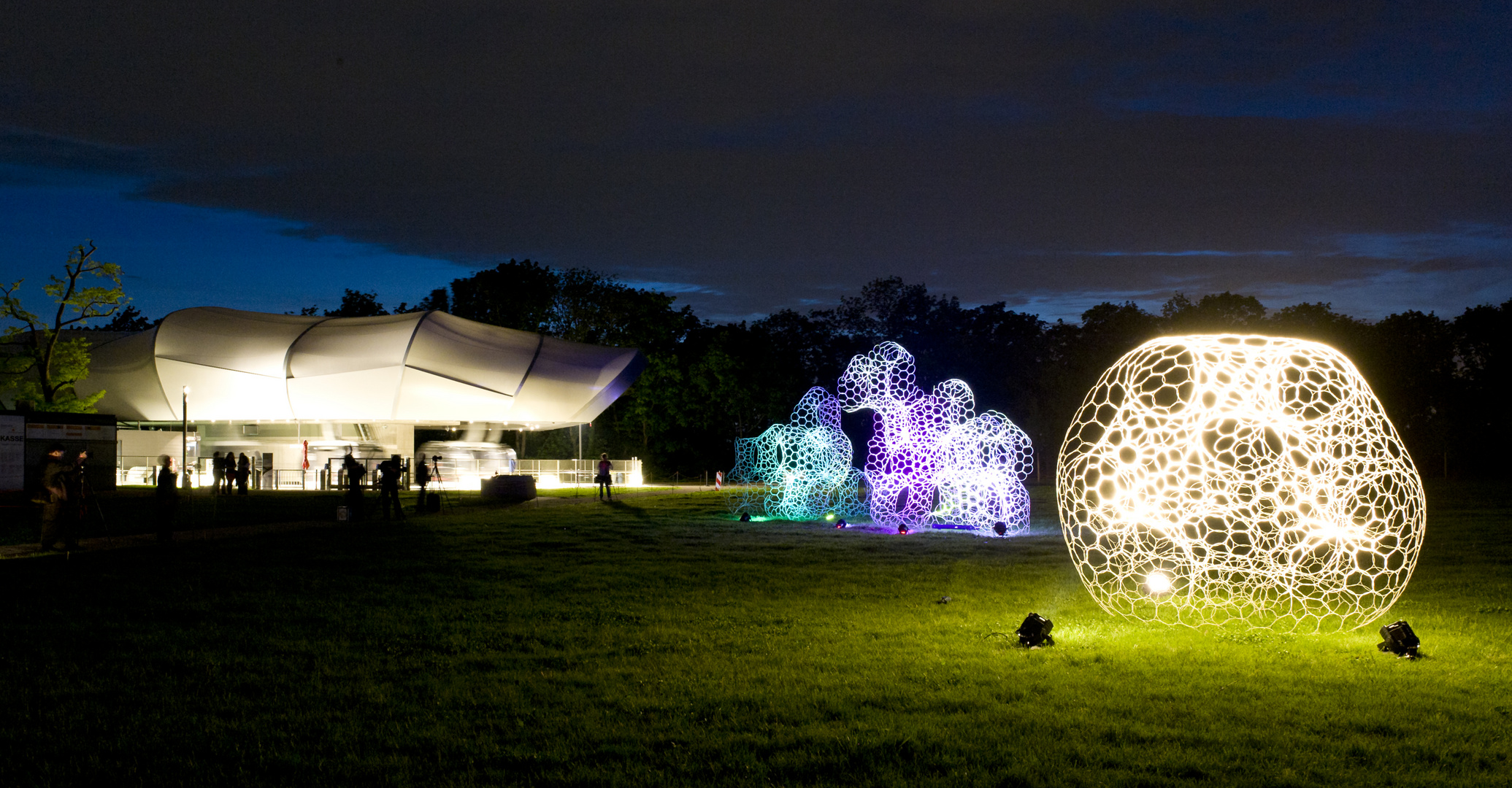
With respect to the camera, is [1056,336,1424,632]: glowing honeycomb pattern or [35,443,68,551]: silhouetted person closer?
[1056,336,1424,632]: glowing honeycomb pattern

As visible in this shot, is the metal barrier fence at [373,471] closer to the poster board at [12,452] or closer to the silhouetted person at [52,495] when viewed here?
the poster board at [12,452]

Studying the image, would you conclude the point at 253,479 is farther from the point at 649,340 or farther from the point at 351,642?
the point at 351,642

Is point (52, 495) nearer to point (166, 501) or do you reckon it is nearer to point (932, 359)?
point (166, 501)

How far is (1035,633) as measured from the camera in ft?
27.7

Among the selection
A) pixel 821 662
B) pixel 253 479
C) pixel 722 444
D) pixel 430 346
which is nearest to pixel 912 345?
pixel 722 444

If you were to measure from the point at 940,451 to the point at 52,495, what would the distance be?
49.6 ft

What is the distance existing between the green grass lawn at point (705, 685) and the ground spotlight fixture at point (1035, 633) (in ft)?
0.45

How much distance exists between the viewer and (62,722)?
21.1 feet

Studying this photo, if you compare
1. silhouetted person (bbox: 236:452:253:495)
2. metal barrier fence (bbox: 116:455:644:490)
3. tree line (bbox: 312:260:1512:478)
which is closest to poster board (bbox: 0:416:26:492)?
silhouetted person (bbox: 236:452:253:495)

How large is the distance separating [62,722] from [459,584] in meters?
6.05

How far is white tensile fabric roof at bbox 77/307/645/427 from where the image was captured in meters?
41.4

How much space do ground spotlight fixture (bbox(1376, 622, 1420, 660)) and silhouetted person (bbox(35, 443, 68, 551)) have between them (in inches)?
667

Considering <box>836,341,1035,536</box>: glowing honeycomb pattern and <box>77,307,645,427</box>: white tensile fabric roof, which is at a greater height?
<box>77,307,645,427</box>: white tensile fabric roof

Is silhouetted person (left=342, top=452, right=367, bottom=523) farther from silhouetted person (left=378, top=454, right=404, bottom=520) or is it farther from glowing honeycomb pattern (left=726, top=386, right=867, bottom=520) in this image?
glowing honeycomb pattern (left=726, top=386, right=867, bottom=520)
